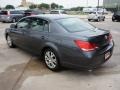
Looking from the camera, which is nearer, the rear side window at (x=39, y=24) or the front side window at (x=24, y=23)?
the rear side window at (x=39, y=24)

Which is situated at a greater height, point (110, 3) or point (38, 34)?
point (110, 3)

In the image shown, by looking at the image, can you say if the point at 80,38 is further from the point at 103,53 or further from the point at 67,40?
the point at 103,53

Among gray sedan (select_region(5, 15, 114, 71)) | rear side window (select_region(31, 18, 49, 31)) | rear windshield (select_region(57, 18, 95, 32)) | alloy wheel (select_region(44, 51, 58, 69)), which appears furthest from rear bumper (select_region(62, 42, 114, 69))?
rear side window (select_region(31, 18, 49, 31))

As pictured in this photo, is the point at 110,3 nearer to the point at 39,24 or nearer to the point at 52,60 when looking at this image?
the point at 39,24

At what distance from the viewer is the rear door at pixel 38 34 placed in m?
6.11

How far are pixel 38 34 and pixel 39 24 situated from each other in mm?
338

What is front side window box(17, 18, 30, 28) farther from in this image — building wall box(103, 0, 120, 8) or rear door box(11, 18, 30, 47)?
building wall box(103, 0, 120, 8)

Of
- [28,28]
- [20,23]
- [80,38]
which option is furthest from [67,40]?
[20,23]

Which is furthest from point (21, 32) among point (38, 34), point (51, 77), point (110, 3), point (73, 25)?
point (110, 3)

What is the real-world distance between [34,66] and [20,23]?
1.93 meters

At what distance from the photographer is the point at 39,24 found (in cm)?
647

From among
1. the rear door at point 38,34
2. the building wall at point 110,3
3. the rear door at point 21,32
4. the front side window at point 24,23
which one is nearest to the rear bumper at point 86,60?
the rear door at point 38,34

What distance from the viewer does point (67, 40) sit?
536 centimetres

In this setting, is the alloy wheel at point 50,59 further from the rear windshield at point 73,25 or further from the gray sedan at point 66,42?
the rear windshield at point 73,25
